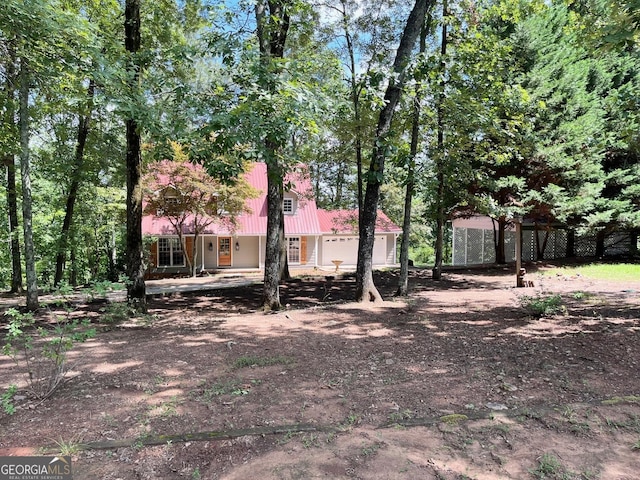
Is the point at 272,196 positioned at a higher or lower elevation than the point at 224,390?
higher

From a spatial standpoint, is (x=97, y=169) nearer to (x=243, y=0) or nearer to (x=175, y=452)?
(x=243, y=0)

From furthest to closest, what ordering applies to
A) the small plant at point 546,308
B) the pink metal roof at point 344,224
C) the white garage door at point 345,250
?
the white garage door at point 345,250, the pink metal roof at point 344,224, the small plant at point 546,308

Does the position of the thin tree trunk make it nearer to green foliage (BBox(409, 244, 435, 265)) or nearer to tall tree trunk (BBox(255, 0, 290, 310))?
tall tree trunk (BBox(255, 0, 290, 310))

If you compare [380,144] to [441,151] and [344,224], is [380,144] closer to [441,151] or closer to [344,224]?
[441,151]

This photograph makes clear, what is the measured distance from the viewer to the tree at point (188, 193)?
53.1 feet

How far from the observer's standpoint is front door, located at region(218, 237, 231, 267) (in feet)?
68.8

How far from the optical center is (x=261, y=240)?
2134 centimetres

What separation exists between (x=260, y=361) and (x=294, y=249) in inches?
679

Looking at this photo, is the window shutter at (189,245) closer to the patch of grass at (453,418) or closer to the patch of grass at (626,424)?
the patch of grass at (453,418)

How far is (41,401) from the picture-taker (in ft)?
10.9

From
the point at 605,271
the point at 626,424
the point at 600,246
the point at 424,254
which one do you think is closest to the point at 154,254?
the point at 605,271

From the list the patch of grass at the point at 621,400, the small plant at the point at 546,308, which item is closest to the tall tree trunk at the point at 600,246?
the small plant at the point at 546,308

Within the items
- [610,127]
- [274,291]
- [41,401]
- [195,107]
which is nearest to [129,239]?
[274,291]

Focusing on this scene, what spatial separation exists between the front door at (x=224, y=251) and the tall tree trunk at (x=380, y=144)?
13.7m
